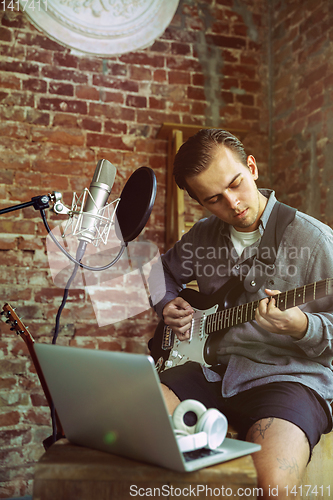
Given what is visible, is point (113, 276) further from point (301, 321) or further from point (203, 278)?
point (301, 321)

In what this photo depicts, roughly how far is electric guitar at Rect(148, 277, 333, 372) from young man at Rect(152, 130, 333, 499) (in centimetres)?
3

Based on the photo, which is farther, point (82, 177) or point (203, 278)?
point (82, 177)

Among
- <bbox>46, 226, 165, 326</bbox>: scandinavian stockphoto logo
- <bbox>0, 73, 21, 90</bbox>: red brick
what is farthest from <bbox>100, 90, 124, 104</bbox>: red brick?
<bbox>46, 226, 165, 326</bbox>: scandinavian stockphoto logo

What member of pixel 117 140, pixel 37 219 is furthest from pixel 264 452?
pixel 117 140

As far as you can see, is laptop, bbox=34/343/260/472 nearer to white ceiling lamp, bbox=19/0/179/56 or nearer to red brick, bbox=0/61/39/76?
red brick, bbox=0/61/39/76

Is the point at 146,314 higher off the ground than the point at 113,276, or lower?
lower

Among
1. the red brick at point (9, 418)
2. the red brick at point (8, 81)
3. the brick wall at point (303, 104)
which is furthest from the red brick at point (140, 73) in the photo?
the red brick at point (9, 418)

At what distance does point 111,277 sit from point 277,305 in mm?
1317

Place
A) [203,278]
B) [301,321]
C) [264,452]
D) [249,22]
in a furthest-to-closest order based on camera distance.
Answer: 1. [249,22]
2. [203,278]
3. [301,321]
4. [264,452]

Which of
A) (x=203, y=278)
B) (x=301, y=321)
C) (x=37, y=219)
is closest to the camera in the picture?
(x=301, y=321)

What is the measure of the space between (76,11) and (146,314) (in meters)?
1.72

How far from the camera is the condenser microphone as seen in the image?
1138mm

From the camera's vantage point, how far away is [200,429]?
0.76 meters

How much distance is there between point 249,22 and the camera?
2.70 meters
